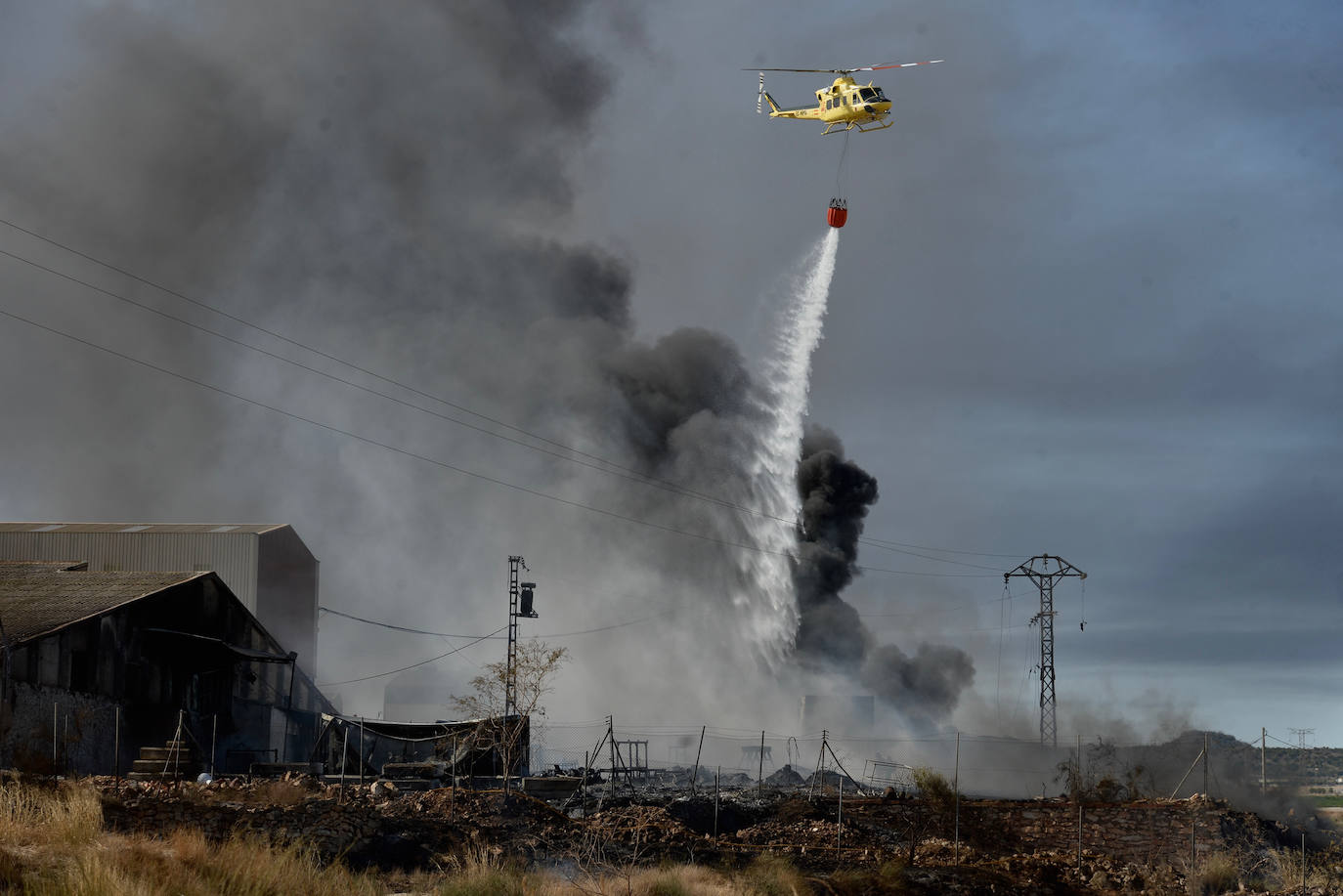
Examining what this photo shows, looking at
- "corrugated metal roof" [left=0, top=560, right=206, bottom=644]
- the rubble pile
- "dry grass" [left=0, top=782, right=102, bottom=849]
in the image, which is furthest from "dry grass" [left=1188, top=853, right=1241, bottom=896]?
"corrugated metal roof" [left=0, top=560, right=206, bottom=644]

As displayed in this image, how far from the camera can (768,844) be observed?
1243 inches

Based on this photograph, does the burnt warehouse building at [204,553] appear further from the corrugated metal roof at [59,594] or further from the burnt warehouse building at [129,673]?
the corrugated metal roof at [59,594]

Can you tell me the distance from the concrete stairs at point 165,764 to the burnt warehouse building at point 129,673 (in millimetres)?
698

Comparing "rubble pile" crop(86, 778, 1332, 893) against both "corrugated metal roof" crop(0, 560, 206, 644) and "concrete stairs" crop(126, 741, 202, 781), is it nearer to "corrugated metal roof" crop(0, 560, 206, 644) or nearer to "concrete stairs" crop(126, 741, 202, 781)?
"concrete stairs" crop(126, 741, 202, 781)

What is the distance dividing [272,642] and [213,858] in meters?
30.7

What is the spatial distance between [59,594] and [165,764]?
29.3ft

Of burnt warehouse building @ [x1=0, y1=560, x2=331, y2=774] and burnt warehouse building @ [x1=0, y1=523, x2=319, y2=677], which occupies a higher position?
burnt warehouse building @ [x1=0, y1=523, x2=319, y2=677]

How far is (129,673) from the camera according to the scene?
124ft

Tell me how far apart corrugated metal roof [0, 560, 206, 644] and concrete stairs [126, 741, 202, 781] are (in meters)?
4.34

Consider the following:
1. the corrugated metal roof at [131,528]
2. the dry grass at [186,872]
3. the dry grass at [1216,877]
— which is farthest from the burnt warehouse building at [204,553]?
the dry grass at [1216,877]

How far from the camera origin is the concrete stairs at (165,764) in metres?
31.5

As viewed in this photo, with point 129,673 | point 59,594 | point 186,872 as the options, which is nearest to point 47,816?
point 186,872

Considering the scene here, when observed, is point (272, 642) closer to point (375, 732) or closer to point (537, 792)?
point (375, 732)

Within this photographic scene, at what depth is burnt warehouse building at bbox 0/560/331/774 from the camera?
32391 mm
